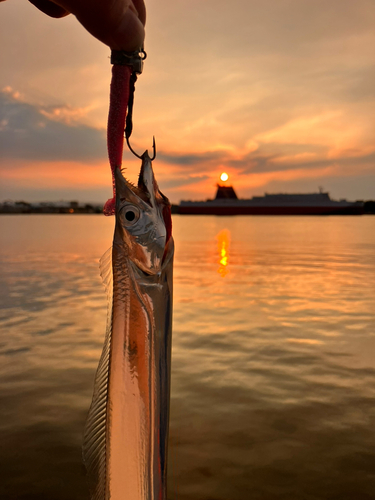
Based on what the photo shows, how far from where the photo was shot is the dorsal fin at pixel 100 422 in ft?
5.11

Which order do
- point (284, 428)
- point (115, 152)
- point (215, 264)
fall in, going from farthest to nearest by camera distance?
point (215, 264) < point (284, 428) < point (115, 152)

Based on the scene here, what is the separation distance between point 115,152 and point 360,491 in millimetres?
3558

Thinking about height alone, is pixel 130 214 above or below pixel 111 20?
below

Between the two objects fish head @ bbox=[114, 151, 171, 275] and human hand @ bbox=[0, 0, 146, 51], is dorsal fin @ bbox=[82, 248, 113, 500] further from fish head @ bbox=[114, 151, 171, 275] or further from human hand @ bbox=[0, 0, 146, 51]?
human hand @ bbox=[0, 0, 146, 51]

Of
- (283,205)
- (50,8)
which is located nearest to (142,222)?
(50,8)

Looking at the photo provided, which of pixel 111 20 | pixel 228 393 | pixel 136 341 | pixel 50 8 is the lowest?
pixel 228 393

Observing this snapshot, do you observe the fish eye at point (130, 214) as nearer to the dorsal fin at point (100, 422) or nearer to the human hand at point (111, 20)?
the dorsal fin at point (100, 422)

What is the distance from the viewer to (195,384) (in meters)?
6.02

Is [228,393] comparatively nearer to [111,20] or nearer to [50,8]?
[50,8]

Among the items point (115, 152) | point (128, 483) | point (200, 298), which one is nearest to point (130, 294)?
point (115, 152)

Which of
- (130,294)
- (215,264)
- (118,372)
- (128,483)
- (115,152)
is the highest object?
(115,152)

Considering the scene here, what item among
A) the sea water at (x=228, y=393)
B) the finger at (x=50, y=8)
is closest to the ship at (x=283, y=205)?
the sea water at (x=228, y=393)

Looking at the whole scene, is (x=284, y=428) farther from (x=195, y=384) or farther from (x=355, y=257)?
(x=355, y=257)

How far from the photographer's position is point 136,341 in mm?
1532
